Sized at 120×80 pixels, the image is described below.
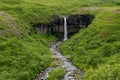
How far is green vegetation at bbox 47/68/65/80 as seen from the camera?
140 ft

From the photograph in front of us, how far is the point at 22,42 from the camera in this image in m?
55.1

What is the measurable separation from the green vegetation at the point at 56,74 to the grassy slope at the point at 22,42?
261cm

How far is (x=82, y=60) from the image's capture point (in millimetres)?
49219

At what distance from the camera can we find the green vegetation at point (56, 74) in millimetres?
42531

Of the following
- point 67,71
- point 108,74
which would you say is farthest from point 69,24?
point 108,74

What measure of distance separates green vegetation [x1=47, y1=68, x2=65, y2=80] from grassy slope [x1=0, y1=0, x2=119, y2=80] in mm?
2612

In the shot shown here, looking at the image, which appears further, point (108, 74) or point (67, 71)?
point (67, 71)

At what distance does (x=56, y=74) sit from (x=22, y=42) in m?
14.2

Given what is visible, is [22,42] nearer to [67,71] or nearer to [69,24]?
[67,71]

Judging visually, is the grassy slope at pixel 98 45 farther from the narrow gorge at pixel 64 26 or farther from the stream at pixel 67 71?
the narrow gorge at pixel 64 26

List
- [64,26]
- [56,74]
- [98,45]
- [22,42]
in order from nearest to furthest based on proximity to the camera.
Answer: [56,74], [98,45], [22,42], [64,26]

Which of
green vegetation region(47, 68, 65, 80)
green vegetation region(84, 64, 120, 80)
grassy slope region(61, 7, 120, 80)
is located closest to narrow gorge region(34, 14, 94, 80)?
grassy slope region(61, 7, 120, 80)

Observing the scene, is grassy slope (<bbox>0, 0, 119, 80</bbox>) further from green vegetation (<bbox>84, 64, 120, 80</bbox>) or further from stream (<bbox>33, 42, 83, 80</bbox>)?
green vegetation (<bbox>84, 64, 120, 80</bbox>)

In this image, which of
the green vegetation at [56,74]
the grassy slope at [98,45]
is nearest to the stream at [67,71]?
the green vegetation at [56,74]
